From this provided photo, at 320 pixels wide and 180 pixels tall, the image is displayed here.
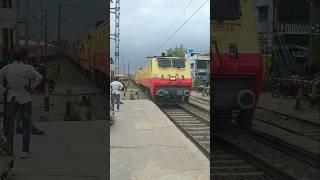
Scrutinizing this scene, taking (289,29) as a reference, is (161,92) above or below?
below

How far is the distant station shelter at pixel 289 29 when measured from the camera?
2.27 m

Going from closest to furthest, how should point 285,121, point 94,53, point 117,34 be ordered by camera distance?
point 117,34 → point 94,53 → point 285,121

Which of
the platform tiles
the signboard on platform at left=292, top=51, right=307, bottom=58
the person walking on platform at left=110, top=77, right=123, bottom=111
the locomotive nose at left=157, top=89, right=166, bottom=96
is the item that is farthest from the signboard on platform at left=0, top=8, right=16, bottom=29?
the signboard on platform at left=292, top=51, right=307, bottom=58

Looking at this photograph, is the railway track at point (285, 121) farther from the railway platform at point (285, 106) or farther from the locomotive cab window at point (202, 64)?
the locomotive cab window at point (202, 64)

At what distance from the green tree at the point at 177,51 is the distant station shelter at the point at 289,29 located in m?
0.39

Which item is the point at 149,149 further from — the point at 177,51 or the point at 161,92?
the point at 177,51

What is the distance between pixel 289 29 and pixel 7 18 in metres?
1.26

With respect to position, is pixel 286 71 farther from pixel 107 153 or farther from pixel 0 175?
pixel 0 175

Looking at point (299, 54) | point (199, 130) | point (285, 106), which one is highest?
point (299, 54)

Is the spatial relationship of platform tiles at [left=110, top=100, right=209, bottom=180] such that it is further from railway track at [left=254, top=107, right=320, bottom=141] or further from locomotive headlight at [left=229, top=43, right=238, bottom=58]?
locomotive headlight at [left=229, top=43, right=238, bottom=58]

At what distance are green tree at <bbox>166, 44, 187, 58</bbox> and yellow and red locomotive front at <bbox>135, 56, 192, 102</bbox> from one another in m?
0.03

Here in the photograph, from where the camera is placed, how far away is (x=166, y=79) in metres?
2.55

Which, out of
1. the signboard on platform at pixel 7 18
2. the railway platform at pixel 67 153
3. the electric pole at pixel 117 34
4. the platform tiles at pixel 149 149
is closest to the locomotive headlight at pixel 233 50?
the platform tiles at pixel 149 149

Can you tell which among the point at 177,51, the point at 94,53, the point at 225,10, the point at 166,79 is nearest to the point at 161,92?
the point at 166,79
